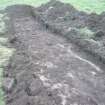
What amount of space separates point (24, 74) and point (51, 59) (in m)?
1.69

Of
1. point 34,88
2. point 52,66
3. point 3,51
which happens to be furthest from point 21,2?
point 34,88

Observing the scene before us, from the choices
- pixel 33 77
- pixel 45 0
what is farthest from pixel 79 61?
pixel 45 0

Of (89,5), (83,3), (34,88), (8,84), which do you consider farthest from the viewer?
(83,3)

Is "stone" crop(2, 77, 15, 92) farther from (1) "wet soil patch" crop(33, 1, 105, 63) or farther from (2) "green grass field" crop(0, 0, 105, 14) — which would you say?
(2) "green grass field" crop(0, 0, 105, 14)

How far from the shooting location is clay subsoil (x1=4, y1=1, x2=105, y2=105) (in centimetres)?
810

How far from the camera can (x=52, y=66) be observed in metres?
10.2

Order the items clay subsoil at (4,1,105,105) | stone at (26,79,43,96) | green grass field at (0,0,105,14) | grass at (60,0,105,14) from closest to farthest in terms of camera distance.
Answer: clay subsoil at (4,1,105,105) → stone at (26,79,43,96) → grass at (60,0,105,14) → green grass field at (0,0,105,14)

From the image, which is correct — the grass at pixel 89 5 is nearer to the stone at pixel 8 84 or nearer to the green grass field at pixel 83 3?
the green grass field at pixel 83 3

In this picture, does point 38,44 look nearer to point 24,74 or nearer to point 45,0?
point 24,74

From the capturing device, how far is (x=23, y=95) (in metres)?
8.17

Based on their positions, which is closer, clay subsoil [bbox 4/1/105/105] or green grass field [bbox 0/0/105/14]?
clay subsoil [bbox 4/1/105/105]

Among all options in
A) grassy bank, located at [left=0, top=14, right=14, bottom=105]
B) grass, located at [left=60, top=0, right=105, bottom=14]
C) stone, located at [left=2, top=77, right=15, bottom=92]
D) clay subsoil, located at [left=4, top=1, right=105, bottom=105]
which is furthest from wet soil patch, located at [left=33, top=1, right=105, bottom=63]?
stone, located at [left=2, top=77, right=15, bottom=92]

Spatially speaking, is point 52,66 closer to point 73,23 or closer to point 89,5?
point 73,23

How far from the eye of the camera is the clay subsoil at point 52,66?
810 centimetres
